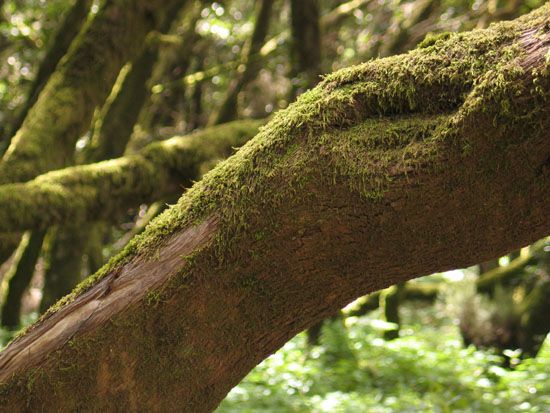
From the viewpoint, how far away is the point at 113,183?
196 inches

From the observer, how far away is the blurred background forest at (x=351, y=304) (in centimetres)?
552

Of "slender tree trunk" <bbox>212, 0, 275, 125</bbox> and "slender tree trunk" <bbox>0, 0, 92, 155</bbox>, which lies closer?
"slender tree trunk" <bbox>0, 0, 92, 155</bbox>

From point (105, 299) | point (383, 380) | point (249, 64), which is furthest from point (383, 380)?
point (249, 64)

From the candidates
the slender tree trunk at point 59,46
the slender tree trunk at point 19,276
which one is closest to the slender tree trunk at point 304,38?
the slender tree trunk at point 59,46

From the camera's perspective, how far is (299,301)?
7.19 ft

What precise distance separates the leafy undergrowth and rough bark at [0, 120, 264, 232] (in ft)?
5.34

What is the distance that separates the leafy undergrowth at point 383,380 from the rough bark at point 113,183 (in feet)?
5.34

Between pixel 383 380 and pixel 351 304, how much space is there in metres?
2.69

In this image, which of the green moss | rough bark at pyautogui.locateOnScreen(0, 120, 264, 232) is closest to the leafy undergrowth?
rough bark at pyautogui.locateOnScreen(0, 120, 264, 232)

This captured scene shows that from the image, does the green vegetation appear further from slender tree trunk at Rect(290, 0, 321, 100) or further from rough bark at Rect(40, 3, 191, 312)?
slender tree trunk at Rect(290, 0, 321, 100)

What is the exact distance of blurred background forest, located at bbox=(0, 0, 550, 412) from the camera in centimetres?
552

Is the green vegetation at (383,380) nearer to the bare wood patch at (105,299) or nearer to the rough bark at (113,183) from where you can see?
the rough bark at (113,183)

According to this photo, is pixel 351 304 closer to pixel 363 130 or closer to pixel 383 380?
pixel 383 380

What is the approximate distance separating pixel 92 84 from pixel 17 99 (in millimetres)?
6140
